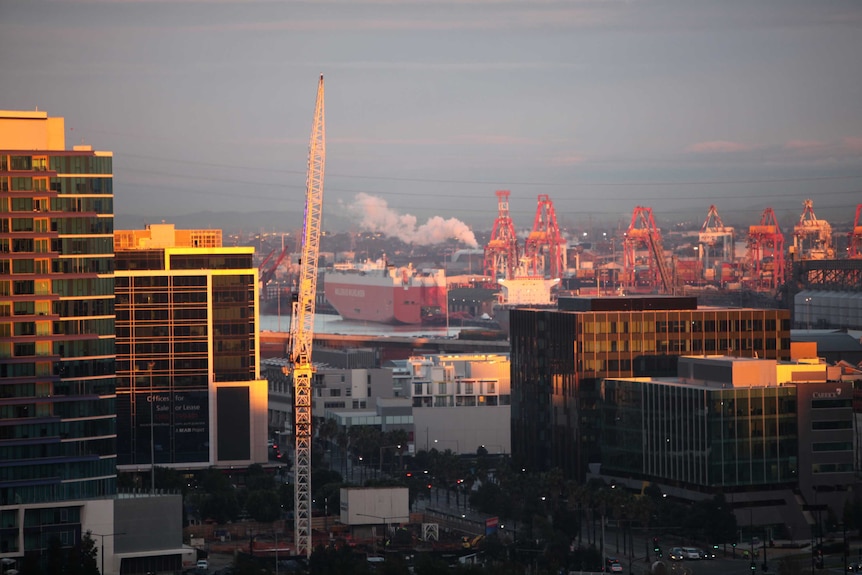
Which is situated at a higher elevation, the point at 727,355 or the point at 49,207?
the point at 49,207

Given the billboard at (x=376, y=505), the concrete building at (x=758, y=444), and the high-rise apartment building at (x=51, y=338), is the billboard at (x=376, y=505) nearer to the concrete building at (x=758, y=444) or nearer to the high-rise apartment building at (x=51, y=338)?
the concrete building at (x=758, y=444)

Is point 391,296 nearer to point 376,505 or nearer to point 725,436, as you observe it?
point 725,436

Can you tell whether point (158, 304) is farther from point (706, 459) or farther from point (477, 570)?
point (477, 570)

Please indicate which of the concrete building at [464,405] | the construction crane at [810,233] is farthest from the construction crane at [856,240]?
the concrete building at [464,405]

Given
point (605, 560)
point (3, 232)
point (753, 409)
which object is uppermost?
point (3, 232)

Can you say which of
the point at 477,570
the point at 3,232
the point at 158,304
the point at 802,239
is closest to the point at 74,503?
the point at 3,232

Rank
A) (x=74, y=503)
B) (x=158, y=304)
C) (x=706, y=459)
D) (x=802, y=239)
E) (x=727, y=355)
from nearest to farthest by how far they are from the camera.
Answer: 1. (x=74, y=503)
2. (x=706, y=459)
3. (x=727, y=355)
4. (x=158, y=304)
5. (x=802, y=239)

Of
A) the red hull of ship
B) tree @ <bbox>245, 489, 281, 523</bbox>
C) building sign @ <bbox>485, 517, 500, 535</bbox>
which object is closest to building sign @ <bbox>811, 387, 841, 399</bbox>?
building sign @ <bbox>485, 517, 500, 535</bbox>

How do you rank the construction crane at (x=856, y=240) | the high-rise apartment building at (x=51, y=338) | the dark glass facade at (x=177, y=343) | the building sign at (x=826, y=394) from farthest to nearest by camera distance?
the construction crane at (x=856, y=240) < the dark glass facade at (x=177, y=343) < the building sign at (x=826, y=394) < the high-rise apartment building at (x=51, y=338)
